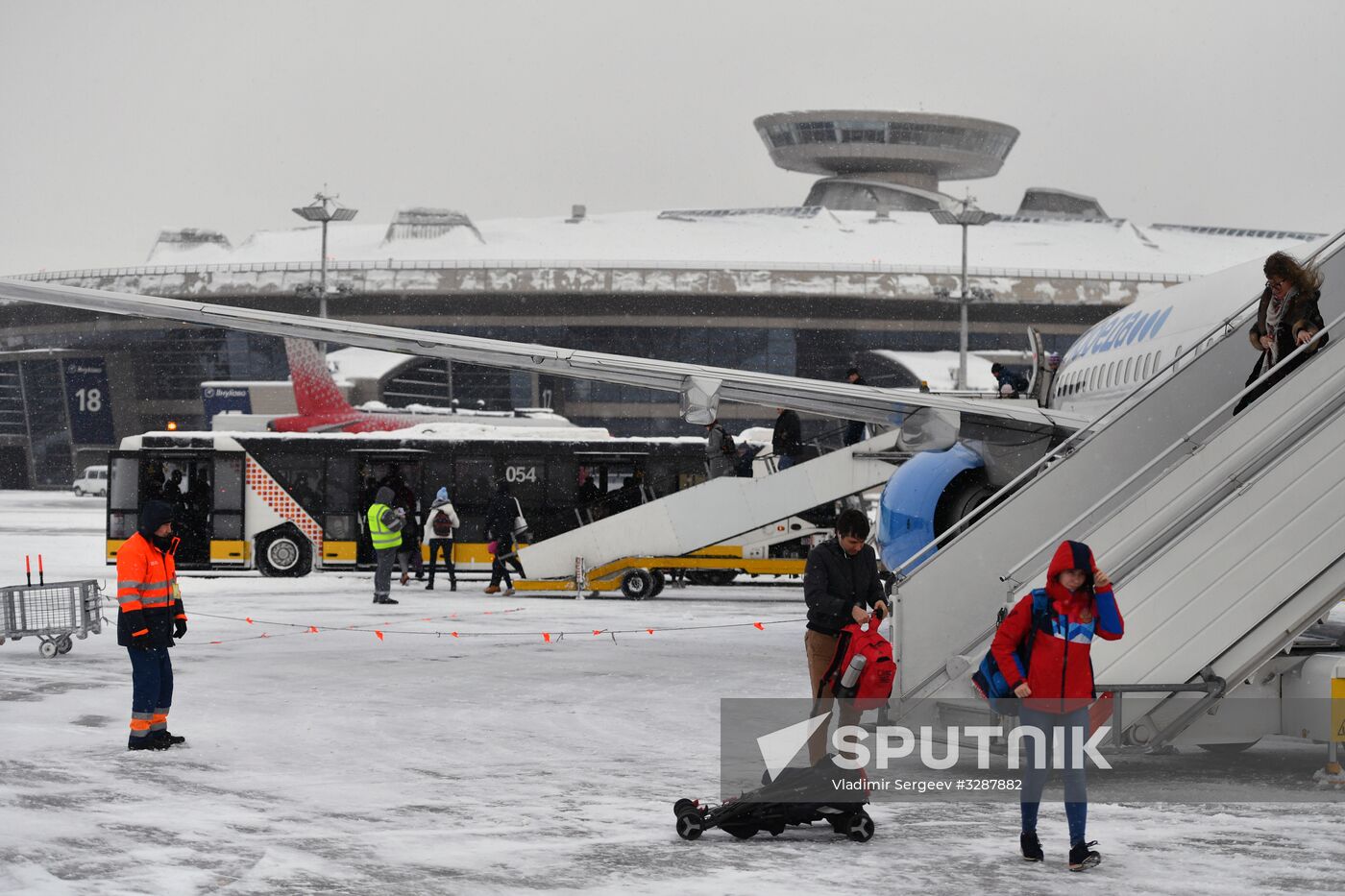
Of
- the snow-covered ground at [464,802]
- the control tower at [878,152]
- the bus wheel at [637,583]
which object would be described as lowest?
the bus wheel at [637,583]

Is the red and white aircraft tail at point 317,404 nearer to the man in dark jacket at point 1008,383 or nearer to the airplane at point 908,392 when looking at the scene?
the man in dark jacket at point 1008,383

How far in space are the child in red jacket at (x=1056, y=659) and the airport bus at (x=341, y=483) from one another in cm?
2530

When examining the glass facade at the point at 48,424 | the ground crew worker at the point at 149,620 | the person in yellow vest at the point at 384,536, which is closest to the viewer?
the ground crew worker at the point at 149,620

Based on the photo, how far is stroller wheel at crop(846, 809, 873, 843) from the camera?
9359mm

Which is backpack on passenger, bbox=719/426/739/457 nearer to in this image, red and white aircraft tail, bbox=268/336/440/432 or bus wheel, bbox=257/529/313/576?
bus wheel, bbox=257/529/313/576

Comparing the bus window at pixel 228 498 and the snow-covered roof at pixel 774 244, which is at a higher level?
the snow-covered roof at pixel 774 244

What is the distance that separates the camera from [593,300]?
318 ft

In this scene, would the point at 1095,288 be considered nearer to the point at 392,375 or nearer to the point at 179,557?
the point at 392,375

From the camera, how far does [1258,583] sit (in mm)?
10875

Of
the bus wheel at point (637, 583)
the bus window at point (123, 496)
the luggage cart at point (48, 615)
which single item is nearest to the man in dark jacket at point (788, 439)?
the bus wheel at point (637, 583)

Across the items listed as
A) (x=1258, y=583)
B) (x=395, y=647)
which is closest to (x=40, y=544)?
(x=395, y=647)

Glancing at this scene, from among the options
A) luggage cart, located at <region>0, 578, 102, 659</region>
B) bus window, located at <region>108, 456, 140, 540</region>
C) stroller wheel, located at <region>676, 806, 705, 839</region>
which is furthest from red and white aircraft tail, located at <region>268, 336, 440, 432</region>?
stroller wheel, located at <region>676, 806, 705, 839</region>

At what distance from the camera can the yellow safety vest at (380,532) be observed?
26.9 m

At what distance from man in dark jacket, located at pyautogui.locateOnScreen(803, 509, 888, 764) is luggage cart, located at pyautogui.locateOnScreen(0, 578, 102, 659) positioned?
36.3 ft
